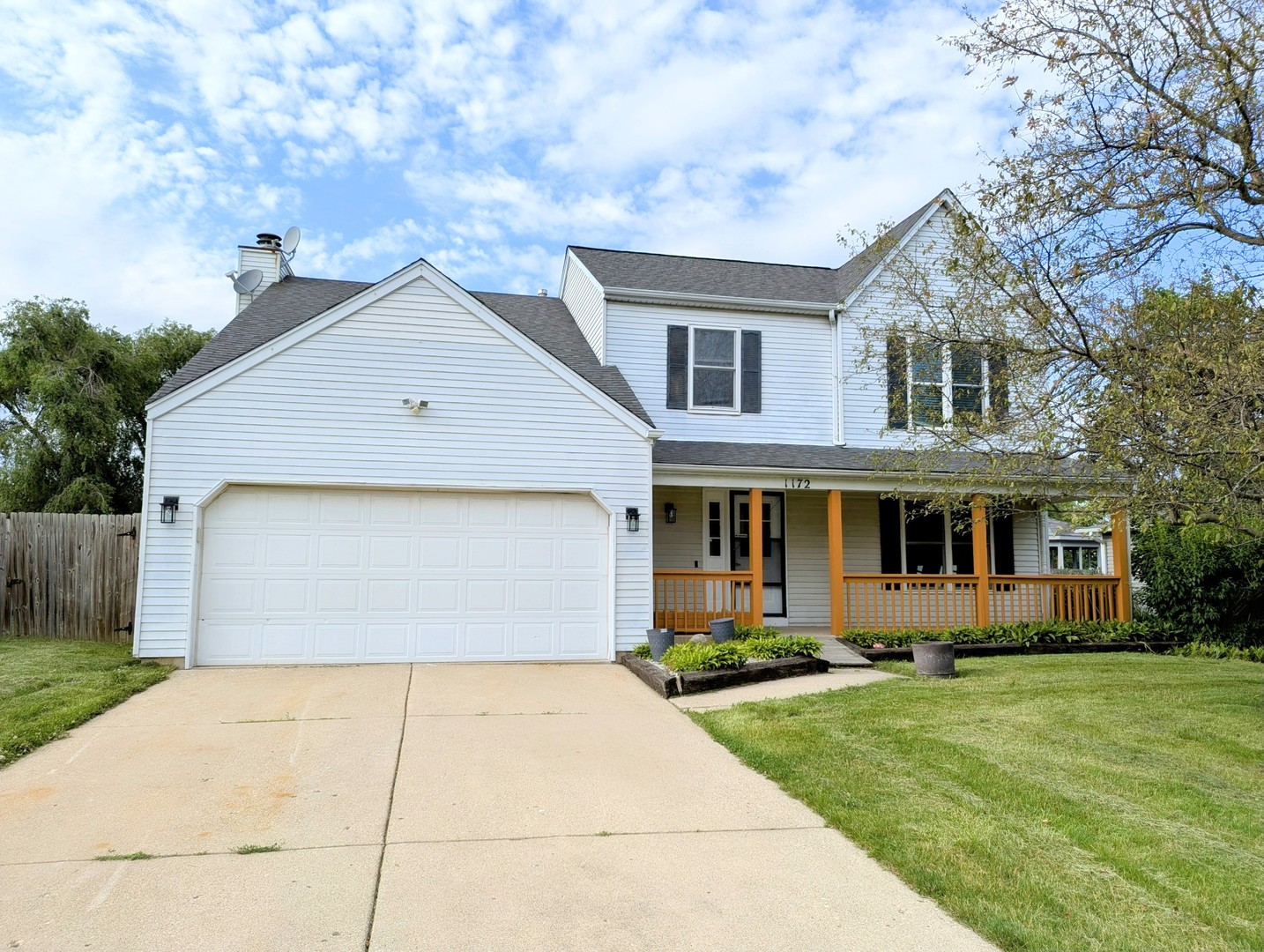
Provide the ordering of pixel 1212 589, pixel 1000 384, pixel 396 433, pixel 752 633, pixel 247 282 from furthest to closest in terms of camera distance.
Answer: pixel 247 282, pixel 1212 589, pixel 752 633, pixel 396 433, pixel 1000 384

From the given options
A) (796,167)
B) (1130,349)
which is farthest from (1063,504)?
(796,167)

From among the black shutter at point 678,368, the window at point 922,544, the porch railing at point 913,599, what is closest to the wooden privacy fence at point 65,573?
the porch railing at point 913,599

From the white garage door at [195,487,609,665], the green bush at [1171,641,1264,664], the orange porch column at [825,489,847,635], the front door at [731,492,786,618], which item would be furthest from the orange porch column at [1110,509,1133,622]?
Answer: the white garage door at [195,487,609,665]

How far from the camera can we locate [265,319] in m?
13.5

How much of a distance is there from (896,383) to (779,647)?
18.4 ft

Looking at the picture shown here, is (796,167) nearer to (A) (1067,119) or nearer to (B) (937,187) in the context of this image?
(B) (937,187)

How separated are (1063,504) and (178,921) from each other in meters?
10.3

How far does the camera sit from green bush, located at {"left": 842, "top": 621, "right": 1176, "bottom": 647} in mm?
13023

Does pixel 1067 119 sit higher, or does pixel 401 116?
pixel 401 116

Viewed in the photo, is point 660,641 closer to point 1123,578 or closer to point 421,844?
point 421,844

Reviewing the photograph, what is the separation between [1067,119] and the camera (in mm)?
7527

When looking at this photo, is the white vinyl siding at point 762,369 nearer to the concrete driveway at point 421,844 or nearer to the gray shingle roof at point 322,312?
the gray shingle roof at point 322,312

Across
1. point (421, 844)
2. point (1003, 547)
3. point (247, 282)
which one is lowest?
point (421, 844)

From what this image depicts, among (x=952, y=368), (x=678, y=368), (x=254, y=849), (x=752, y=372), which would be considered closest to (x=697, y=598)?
(x=678, y=368)
